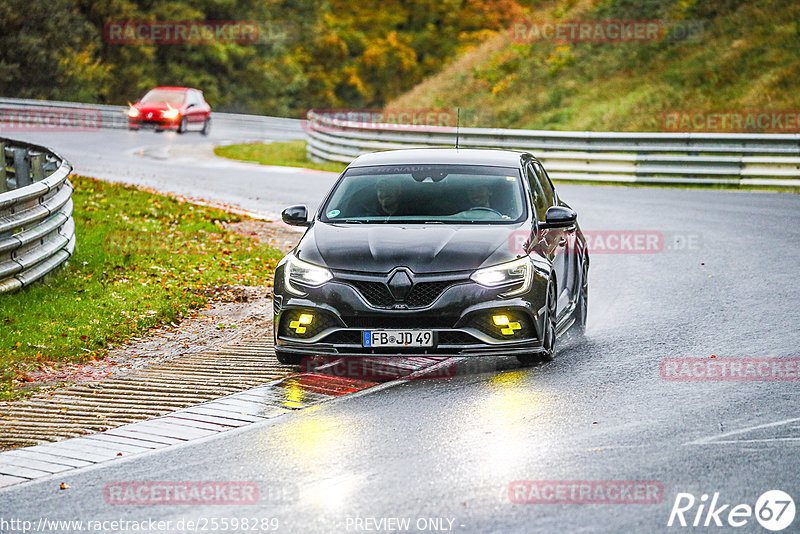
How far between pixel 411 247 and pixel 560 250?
1.75 meters

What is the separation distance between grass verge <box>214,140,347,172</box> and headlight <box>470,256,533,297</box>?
18572 millimetres

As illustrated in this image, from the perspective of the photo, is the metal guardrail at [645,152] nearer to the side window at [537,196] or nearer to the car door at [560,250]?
the car door at [560,250]

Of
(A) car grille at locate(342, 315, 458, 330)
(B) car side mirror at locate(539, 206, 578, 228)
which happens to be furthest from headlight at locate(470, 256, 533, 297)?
(B) car side mirror at locate(539, 206, 578, 228)

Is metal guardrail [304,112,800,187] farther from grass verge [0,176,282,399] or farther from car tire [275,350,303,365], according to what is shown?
car tire [275,350,303,365]

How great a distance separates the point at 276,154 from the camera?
33969 millimetres

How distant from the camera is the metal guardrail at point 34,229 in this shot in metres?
11.5

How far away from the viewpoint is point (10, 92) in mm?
53438

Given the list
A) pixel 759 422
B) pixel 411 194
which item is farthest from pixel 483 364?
pixel 759 422

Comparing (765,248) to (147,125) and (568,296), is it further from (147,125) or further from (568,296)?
(147,125)

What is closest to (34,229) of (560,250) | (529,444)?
(560,250)

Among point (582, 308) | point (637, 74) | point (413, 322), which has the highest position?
point (413, 322)

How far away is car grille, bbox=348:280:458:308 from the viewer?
8.81m

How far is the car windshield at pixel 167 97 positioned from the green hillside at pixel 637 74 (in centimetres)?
883

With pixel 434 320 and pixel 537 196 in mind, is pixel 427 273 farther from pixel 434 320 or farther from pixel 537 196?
pixel 537 196
